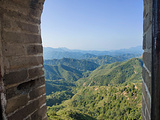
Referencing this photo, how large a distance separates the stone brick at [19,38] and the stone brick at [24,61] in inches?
5.9

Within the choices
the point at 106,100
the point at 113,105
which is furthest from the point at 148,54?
the point at 106,100

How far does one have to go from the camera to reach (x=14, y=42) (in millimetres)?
1052

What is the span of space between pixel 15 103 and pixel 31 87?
0.72ft

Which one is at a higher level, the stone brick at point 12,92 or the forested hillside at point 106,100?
the stone brick at point 12,92

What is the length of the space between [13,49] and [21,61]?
129 mm

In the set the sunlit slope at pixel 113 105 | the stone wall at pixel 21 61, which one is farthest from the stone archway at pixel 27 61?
the sunlit slope at pixel 113 105

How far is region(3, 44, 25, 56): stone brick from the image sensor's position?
0.98 metres

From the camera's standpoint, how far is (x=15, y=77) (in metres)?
1.06

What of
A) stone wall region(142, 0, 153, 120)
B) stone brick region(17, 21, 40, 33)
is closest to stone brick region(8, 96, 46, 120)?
stone brick region(17, 21, 40, 33)

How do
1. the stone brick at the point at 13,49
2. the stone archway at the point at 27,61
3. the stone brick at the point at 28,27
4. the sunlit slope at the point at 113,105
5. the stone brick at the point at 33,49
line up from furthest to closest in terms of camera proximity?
the sunlit slope at the point at 113,105, the stone brick at the point at 33,49, the stone brick at the point at 28,27, the stone brick at the point at 13,49, the stone archway at the point at 27,61

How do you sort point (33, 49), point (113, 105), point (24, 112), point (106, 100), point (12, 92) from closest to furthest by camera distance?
point (12, 92), point (24, 112), point (33, 49), point (113, 105), point (106, 100)

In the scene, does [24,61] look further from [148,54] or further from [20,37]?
[148,54]

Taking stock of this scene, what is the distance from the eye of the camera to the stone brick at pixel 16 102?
3.29 ft

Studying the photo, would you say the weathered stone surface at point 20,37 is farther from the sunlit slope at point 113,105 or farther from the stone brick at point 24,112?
the sunlit slope at point 113,105
